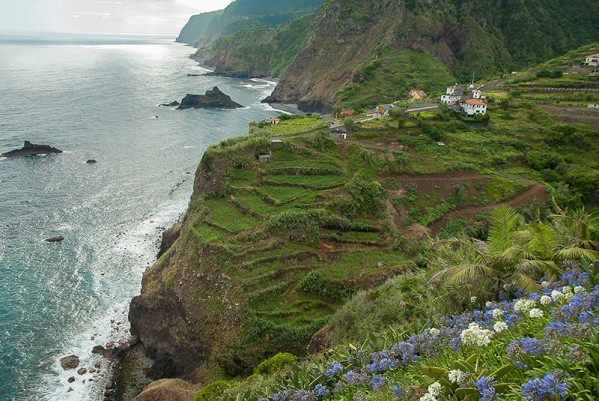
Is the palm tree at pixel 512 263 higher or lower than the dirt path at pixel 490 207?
higher

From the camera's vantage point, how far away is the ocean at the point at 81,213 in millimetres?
35438

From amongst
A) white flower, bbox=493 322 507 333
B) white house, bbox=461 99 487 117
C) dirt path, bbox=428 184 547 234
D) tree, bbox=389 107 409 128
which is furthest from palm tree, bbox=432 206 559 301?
white house, bbox=461 99 487 117

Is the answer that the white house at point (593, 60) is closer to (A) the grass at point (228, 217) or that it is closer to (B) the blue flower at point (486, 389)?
(A) the grass at point (228, 217)

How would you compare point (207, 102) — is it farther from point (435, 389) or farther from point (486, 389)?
point (486, 389)

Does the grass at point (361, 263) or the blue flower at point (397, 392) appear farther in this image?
the grass at point (361, 263)

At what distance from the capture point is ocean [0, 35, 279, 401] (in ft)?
116

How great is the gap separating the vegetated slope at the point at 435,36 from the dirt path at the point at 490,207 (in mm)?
77487

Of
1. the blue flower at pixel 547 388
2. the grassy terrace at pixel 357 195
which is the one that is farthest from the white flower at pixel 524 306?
the grassy terrace at pixel 357 195

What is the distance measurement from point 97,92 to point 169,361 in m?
126

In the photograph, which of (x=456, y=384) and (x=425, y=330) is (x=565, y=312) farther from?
(x=425, y=330)

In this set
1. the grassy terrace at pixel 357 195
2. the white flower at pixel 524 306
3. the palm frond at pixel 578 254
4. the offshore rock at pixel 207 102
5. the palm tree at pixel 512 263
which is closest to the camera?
the white flower at pixel 524 306

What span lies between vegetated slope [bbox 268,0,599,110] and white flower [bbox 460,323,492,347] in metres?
114

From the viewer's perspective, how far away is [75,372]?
33188 millimetres

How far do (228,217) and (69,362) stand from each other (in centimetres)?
1828
